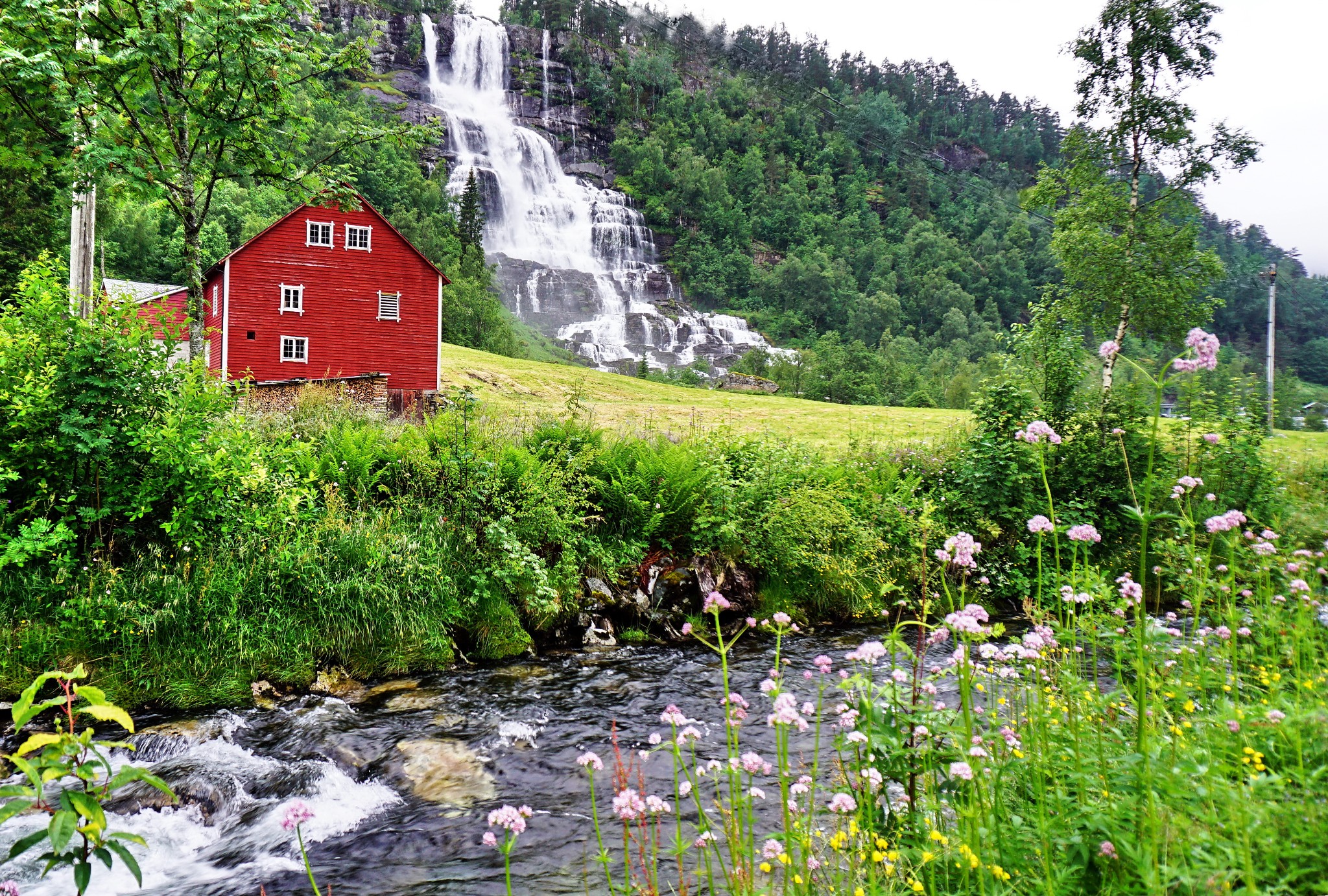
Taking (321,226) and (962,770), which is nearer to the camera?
(962,770)

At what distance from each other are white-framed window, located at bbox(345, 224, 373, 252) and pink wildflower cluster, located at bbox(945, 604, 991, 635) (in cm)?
2844

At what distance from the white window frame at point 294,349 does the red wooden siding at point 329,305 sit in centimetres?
8

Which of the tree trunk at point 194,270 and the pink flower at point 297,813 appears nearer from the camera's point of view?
the pink flower at point 297,813

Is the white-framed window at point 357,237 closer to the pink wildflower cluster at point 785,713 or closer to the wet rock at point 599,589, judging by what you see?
the wet rock at point 599,589

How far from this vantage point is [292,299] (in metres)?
25.6

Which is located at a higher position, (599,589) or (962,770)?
(962,770)

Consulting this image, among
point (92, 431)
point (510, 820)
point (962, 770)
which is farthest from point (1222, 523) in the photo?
point (92, 431)

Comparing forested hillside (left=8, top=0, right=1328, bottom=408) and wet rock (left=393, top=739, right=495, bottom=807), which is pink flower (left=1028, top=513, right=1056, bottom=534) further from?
forested hillside (left=8, top=0, right=1328, bottom=408)

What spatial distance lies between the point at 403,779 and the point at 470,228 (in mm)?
72314

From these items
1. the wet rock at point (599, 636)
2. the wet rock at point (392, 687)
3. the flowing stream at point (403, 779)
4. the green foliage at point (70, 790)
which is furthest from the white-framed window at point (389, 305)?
the green foliage at point (70, 790)

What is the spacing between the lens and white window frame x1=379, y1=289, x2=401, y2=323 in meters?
27.2

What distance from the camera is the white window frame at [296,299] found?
1001 inches

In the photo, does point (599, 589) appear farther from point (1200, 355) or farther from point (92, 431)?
point (1200, 355)

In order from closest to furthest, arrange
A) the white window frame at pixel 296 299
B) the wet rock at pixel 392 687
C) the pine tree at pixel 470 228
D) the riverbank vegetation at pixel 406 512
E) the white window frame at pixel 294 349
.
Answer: the riverbank vegetation at pixel 406 512, the wet rock at pixel 392 687, the white window frame at pixel 296 299, the white window frame at pixel 294 349, the pine tree at pixel 470 228
